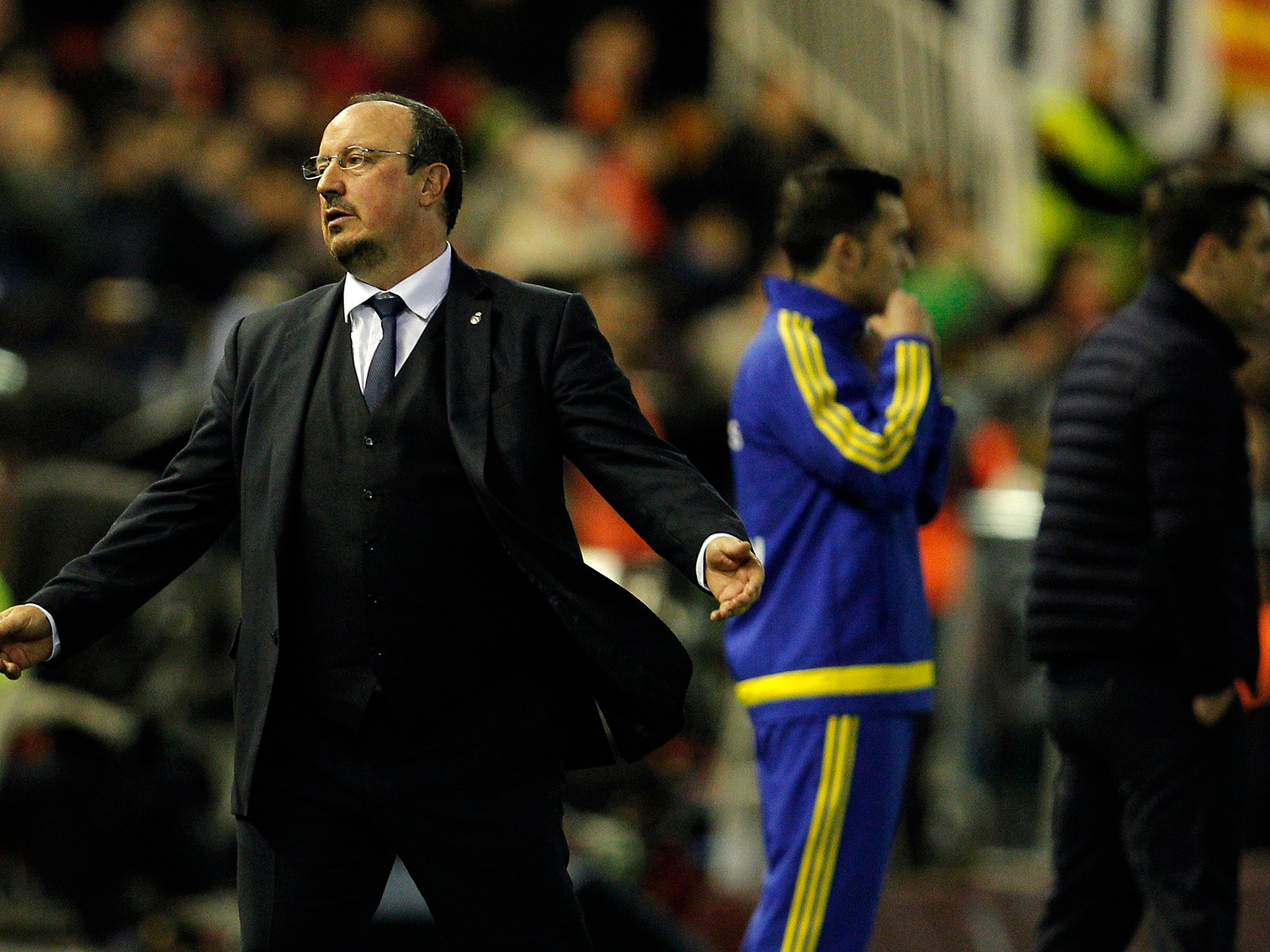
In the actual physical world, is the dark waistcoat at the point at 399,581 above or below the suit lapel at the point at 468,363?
below

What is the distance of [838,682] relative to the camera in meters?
4.48

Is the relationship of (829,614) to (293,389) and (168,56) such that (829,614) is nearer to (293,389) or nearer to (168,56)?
(293,389)

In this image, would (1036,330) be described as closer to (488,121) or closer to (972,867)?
(488,121)

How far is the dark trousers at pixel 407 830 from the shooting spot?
3.55 meters

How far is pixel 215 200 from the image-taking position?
31.9ft

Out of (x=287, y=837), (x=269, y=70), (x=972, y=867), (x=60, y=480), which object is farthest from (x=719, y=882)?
(x=269, y=70)

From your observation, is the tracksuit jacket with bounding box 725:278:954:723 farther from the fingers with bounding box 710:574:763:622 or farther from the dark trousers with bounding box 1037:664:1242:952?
the fingers with bounding box 710:574:763:622

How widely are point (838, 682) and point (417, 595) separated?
1.26 meters

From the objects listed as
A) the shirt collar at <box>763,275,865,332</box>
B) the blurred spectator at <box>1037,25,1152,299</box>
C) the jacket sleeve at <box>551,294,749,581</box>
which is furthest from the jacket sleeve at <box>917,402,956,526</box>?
the blurred spectator at <box>1037,25,1152,299</box>

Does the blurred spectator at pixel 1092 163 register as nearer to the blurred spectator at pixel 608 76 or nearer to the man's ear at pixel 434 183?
the blurred spectator at pixel 608 76

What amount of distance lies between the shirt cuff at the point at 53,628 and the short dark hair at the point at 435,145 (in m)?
1.01

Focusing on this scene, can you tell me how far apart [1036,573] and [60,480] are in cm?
392

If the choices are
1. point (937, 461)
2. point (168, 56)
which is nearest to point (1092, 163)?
point (168, 56)

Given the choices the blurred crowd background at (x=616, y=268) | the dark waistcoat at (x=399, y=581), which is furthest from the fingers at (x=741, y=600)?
the blurred crowd background at (x=616, y=268)
